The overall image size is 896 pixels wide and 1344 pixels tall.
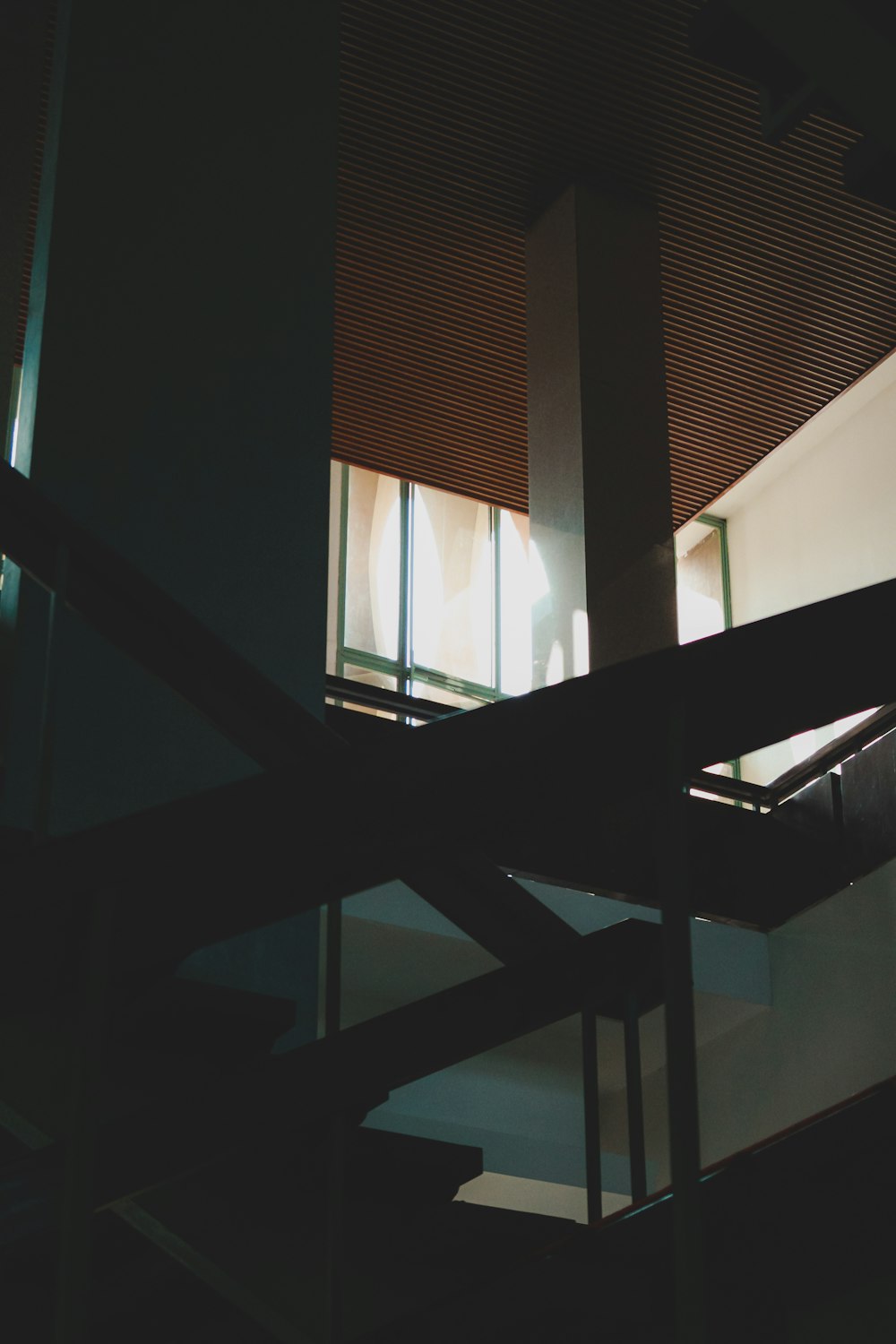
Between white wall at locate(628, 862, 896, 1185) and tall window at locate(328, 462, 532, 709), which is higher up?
tall window at locate(328, 462, 532, 709)

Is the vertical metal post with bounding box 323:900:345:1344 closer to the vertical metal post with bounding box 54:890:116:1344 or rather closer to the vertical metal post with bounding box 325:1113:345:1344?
the vertical metal post with bounding box 325:1113:345:1344

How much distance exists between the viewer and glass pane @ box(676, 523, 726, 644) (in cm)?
1148

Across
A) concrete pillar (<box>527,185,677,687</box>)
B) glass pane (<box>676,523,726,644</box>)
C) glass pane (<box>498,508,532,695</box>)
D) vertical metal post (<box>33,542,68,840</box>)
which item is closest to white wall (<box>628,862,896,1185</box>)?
concrete pillar (<box>527,185,677,687</box>)

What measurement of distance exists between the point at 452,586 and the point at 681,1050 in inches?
416

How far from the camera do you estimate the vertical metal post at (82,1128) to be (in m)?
0.96

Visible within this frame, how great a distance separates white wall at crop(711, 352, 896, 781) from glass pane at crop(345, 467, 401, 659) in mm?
2512

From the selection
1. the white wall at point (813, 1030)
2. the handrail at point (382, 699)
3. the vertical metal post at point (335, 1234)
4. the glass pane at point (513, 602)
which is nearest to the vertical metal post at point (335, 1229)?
the vertical metal post at point (335, 1234)

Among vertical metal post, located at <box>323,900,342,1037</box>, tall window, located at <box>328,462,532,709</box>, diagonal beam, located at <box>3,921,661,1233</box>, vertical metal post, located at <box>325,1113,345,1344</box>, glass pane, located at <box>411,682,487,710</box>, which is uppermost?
tall window, located at <box>328,462,532,709</box>

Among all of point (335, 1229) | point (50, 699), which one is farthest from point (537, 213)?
point (335, 1229)

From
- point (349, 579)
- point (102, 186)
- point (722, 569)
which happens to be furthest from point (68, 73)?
point (722, 569)

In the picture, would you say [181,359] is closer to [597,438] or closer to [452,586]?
[597,438]

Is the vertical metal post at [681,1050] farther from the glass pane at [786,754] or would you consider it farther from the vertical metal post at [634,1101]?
the glass pane at [786,754]

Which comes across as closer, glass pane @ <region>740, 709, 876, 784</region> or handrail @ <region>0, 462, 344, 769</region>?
handrail @ <region>0, 462, 344, 769</region>

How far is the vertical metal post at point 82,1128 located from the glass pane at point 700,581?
10517 mm
